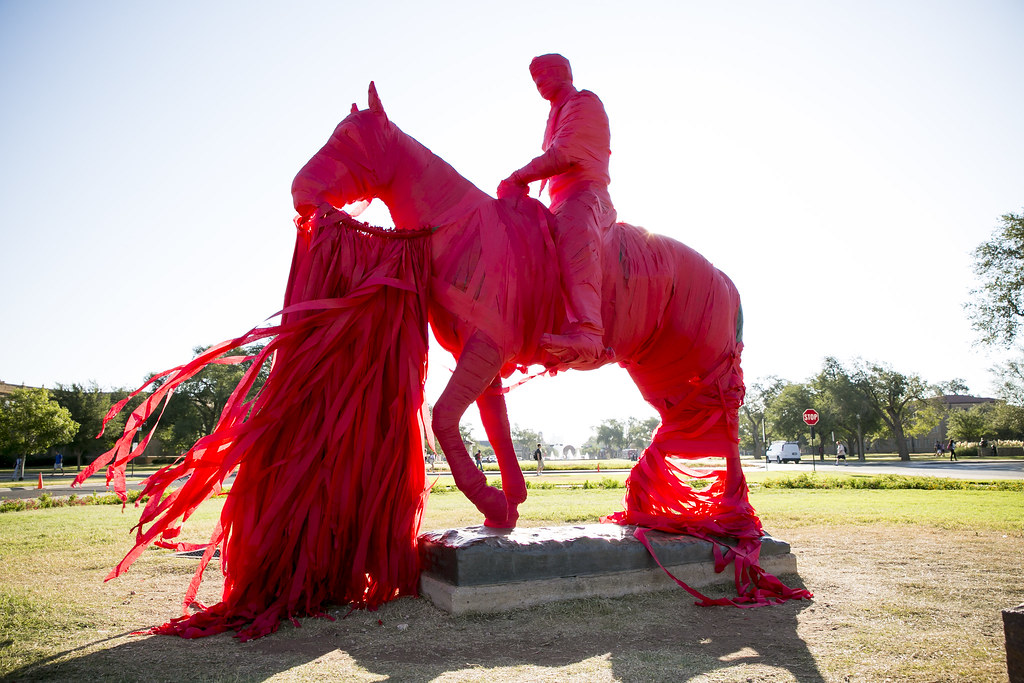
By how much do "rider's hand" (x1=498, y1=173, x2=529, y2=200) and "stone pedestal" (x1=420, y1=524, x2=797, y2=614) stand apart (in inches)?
85.3

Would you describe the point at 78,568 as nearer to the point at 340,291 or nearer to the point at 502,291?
the point at 340,291

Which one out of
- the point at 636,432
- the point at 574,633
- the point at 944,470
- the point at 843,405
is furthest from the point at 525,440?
the point at 574,633

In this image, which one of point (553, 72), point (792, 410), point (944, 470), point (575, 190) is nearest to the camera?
point (575, 190)

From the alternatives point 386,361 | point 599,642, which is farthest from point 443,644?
point 386,361

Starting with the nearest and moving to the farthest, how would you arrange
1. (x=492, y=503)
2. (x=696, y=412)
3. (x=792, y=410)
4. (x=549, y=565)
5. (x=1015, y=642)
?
(x=1015, y=642)
(x=549, y=565)
(x=492, y=503)
(x=696, y=412)
(x=792, y=410)

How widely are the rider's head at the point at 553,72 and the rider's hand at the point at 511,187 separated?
33.9 inches

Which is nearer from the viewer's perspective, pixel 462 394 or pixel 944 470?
pixel 462 394

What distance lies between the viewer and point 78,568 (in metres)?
4.57

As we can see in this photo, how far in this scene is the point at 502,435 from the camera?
4156 millimetres

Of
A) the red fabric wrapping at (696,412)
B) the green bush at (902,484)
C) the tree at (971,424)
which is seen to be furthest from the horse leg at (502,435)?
the tree at (971,424)

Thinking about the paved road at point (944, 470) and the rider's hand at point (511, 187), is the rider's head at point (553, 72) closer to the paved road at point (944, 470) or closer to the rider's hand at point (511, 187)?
the rider's hand at point (511, 187)

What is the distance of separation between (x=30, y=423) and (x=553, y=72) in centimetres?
3296

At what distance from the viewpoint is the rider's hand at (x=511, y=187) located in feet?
13.1

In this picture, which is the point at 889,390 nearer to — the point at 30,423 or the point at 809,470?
the point at 809,470
